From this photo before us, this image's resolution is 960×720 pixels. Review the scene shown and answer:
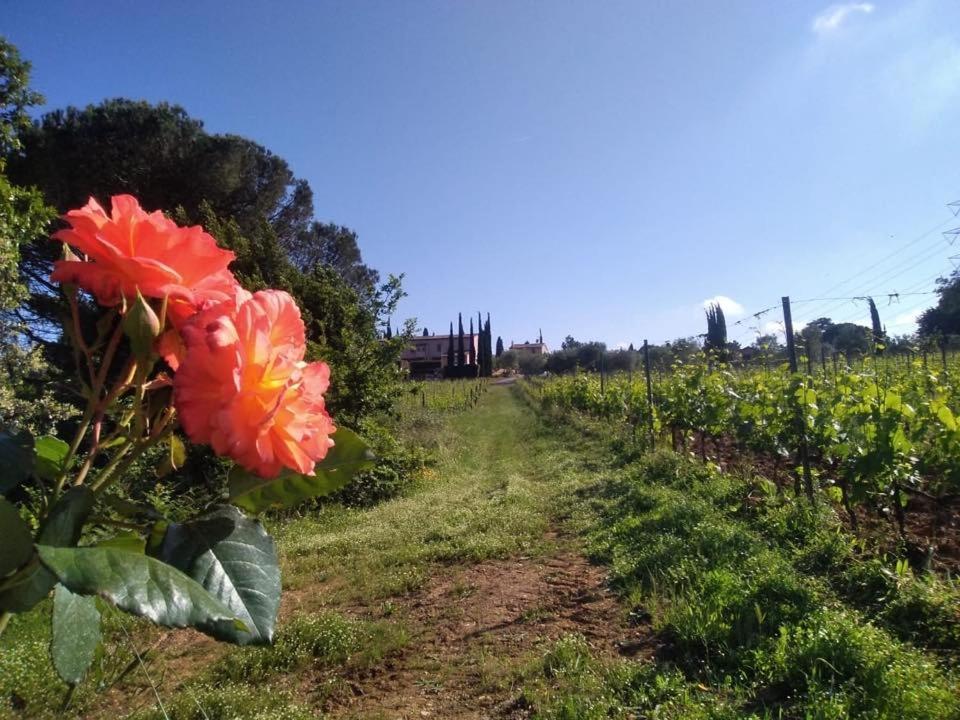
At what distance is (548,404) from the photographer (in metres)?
20.5

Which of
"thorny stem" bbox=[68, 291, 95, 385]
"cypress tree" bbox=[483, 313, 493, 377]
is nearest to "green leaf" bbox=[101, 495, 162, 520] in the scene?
"thorny stem" bbox=[68, 291, 95, 385]

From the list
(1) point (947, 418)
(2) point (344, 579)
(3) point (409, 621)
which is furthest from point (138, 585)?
(1) point (947, 418)

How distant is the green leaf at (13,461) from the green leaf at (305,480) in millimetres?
151

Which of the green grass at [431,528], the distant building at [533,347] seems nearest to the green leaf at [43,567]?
the green grass at [431,528]

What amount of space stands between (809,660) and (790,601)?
71cm

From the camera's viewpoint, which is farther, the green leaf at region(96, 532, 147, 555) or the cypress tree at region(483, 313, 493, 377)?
the cypress tree at region(483, 313, 493, 377)

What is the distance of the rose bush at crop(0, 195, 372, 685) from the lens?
374 millimetres

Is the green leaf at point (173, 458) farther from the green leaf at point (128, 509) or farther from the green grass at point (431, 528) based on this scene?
the green grass at point (431, 528)

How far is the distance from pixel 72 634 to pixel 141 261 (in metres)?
0.27

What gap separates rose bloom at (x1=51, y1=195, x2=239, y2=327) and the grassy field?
120 centimetres

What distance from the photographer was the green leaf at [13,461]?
42 cm

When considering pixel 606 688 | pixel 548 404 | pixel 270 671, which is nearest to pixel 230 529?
pixel 606 688

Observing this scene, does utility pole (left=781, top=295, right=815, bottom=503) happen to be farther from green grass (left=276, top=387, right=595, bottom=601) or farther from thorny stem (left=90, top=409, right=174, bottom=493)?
thorny stem (left=90, top=409, right=174, bottom=493)

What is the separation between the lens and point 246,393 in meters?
0.43
